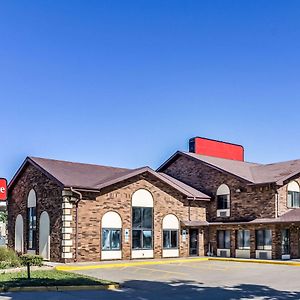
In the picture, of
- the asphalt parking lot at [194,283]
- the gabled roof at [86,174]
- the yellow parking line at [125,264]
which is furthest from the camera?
the gabled roof at [86,174]

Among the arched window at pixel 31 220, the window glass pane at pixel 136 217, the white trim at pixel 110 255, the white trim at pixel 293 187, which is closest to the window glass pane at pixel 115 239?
the white trim at pixel 110 255

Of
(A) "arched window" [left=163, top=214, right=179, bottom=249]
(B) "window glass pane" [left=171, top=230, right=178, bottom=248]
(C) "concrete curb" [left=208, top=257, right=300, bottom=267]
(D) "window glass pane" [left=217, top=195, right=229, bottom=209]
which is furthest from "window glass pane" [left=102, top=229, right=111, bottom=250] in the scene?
(D) "window glass pane" [left=217, top=195, right=229, bottom=209]

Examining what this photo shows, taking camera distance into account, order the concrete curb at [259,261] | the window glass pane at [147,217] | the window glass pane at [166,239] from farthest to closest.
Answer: the window glass pane at [166,239] → the window glass pane at [147,217] → the concrete curb at [259,261]

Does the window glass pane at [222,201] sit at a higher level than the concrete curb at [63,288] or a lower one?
higher

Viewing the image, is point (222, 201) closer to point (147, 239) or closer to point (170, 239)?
point (170, 239)

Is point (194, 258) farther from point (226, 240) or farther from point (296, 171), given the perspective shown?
point (296, 171)

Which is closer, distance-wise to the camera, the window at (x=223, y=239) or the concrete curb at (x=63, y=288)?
the concrete curb at (x=63, y=288)

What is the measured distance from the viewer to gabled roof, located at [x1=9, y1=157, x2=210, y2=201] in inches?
1101

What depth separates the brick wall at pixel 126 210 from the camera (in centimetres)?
2739

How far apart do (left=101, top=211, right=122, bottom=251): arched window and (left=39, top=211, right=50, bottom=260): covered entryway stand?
10.9ft

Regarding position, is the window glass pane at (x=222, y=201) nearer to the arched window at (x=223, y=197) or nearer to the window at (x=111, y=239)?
the arched window at (x=223, y=197)

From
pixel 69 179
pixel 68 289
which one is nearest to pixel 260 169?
pixel 69 179

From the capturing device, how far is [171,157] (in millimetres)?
39156

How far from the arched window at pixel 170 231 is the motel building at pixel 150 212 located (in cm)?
7
